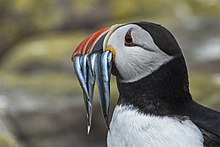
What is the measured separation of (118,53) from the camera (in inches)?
131

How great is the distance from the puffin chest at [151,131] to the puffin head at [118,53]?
0.36ft

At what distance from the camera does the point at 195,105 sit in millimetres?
3457

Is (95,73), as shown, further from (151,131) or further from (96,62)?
(151,131)

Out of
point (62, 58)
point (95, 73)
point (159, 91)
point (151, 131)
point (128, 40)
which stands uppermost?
point (128, 40)

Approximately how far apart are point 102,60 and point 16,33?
33.9 ft

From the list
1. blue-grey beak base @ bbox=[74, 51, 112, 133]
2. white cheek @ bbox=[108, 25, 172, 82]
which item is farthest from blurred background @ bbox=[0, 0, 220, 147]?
white cheek @ bbox=[108, 25, 172, 82]

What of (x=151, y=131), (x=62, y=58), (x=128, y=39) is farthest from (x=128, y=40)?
(x=62, y=58)

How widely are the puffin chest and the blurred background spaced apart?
6.21ft

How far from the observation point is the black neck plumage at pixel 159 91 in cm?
339

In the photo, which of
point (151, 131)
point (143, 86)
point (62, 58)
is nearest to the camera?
point (151, 131)

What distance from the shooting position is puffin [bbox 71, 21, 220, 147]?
328 cm

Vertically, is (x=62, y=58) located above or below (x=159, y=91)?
below

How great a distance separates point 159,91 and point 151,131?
0.73 ft

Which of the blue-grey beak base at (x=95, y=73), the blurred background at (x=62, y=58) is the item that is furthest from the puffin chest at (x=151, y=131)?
the blurred background at (x=62, y=58)
